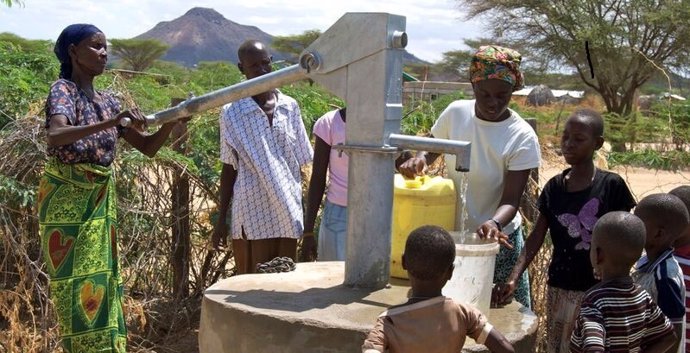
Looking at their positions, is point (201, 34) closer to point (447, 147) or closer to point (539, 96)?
point (539, 96)

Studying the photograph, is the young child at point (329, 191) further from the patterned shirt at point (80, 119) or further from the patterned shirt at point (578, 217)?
the patterned shirt at point (578, 217)

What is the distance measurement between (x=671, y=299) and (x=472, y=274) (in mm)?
562

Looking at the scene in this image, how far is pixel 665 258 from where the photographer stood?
257 cm

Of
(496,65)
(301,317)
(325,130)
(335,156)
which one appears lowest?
(301,317)

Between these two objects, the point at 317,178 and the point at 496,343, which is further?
the point at 317,178

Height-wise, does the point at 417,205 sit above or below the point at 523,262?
above

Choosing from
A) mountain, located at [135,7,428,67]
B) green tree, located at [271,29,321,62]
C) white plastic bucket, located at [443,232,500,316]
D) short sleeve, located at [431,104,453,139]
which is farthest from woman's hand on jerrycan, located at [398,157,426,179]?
mountain, located at [135,7,428,67]

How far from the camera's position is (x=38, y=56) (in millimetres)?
5930

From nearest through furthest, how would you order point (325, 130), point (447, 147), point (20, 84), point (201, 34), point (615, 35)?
point (447, 147), point (325, 130), point (20, 84), point (615, 35), point (201, 34)

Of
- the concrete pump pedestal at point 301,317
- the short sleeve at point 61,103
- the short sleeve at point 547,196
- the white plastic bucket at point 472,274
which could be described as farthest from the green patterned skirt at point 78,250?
the short sleeve at point 547,196

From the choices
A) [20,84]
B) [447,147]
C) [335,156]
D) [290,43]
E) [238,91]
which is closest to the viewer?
[447,147]

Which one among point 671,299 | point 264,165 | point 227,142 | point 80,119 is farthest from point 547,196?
point 80,119

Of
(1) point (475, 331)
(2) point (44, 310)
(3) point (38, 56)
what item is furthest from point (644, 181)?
(1) point (475, 331)

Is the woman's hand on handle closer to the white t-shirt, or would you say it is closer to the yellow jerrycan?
the yellow jerrycan
